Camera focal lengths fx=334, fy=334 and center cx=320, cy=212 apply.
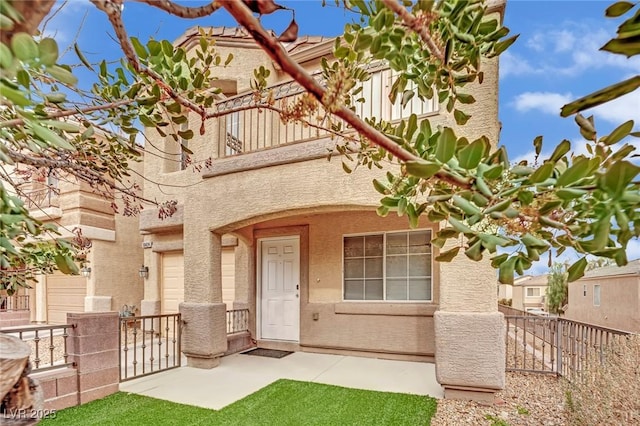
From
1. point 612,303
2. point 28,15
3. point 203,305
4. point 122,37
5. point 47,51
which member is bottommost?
point 612,303

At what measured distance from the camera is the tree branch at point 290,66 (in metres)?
0.77

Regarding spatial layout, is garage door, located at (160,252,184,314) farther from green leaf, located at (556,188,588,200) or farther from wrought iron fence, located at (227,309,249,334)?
green leaf, located at (556,188,588,200)

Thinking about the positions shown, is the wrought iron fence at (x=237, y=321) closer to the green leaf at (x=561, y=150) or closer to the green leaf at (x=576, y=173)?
the green leaf at (x=561, y=150)

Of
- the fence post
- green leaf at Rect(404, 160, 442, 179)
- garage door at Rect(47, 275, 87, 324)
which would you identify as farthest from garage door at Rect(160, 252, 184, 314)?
green leaf at Rect(404, 160, 442, 179)

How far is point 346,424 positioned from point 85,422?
3172mm

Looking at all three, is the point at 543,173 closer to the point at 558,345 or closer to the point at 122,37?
the point at 122,37

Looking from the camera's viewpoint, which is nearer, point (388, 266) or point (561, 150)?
point (561, 150)

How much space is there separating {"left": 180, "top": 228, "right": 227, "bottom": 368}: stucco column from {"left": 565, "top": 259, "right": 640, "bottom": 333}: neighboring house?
1408cm

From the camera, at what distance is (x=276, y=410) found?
433 centimetres

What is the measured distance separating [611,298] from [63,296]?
23382mm

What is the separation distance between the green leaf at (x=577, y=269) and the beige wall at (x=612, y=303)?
577 inches

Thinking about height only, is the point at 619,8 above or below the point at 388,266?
above

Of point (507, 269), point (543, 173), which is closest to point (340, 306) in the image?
point (507, 269)

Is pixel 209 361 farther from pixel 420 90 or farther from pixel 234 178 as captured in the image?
pixel 420 90
